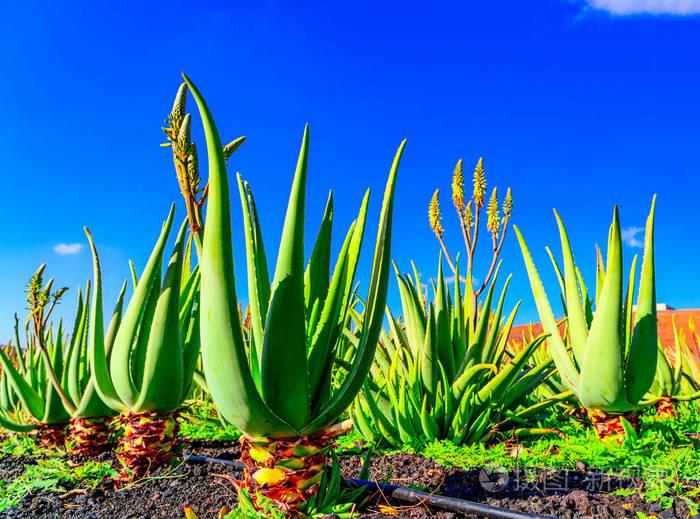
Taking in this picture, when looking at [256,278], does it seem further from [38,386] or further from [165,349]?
[38,386]

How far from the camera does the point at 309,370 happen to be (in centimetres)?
146

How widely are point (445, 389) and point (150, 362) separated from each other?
1.37 m

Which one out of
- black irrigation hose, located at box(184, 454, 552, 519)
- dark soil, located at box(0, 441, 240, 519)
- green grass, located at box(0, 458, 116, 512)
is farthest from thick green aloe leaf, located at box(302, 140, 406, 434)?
green grass, located at box(0, 458, 116, 512)

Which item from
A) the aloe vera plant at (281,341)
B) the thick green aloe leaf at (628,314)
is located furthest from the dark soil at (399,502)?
the thick green aloe leaf at (628,314)

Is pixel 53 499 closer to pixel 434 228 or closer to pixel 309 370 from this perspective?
pixel 309 370

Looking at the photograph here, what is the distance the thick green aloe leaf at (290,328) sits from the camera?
126 centimetres

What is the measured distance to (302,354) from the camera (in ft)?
4.25

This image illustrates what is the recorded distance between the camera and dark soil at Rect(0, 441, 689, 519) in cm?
160

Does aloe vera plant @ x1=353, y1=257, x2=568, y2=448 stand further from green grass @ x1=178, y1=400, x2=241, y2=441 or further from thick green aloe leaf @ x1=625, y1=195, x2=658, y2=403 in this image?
green grass @ x1=178, y1=400, x2=241, y2=441

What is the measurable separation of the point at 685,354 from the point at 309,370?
413 centimetres

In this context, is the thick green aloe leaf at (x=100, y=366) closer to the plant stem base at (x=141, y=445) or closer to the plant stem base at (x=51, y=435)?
the plant stem base at (x=141, y=445)

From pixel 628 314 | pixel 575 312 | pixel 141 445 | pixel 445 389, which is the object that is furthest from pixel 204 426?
pixel 628 314

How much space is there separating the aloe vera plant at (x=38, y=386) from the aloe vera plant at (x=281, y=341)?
1.64m

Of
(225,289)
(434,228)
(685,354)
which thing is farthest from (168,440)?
(685,354)
